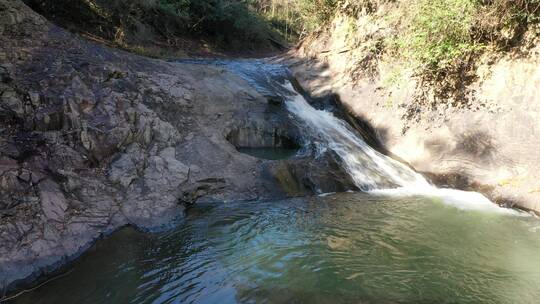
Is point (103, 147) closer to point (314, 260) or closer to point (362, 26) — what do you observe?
point (314, 260)

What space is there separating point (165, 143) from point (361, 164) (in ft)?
14.9

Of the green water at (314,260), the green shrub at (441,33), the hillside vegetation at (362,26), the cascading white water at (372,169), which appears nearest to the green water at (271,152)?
the cascading white water at (372,169)

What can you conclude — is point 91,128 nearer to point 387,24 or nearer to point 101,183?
point 101,183

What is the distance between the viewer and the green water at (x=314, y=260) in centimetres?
474

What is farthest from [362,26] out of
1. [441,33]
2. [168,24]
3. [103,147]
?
[103,147]

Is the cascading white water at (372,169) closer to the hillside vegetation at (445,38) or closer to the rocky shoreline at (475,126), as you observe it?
the rocky shoreline at (475,126)

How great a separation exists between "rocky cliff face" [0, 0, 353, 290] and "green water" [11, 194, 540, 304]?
1.53 ft

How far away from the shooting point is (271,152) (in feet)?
31.1

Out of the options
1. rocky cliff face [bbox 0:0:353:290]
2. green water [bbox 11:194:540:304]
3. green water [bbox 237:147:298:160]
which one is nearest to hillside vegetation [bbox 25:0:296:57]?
rocky cliff face [bbox 0:0:353:290]

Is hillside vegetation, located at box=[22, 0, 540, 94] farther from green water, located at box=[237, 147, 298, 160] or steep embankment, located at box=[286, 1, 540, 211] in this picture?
green water, located at box=[237, 147, 298, 160]

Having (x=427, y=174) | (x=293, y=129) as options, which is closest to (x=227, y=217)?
(x=293, y=129)

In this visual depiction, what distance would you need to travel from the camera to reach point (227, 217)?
6945mm

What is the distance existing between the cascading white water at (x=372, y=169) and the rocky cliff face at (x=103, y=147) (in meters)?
0.61

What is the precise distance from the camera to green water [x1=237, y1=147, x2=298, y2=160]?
914 cm
